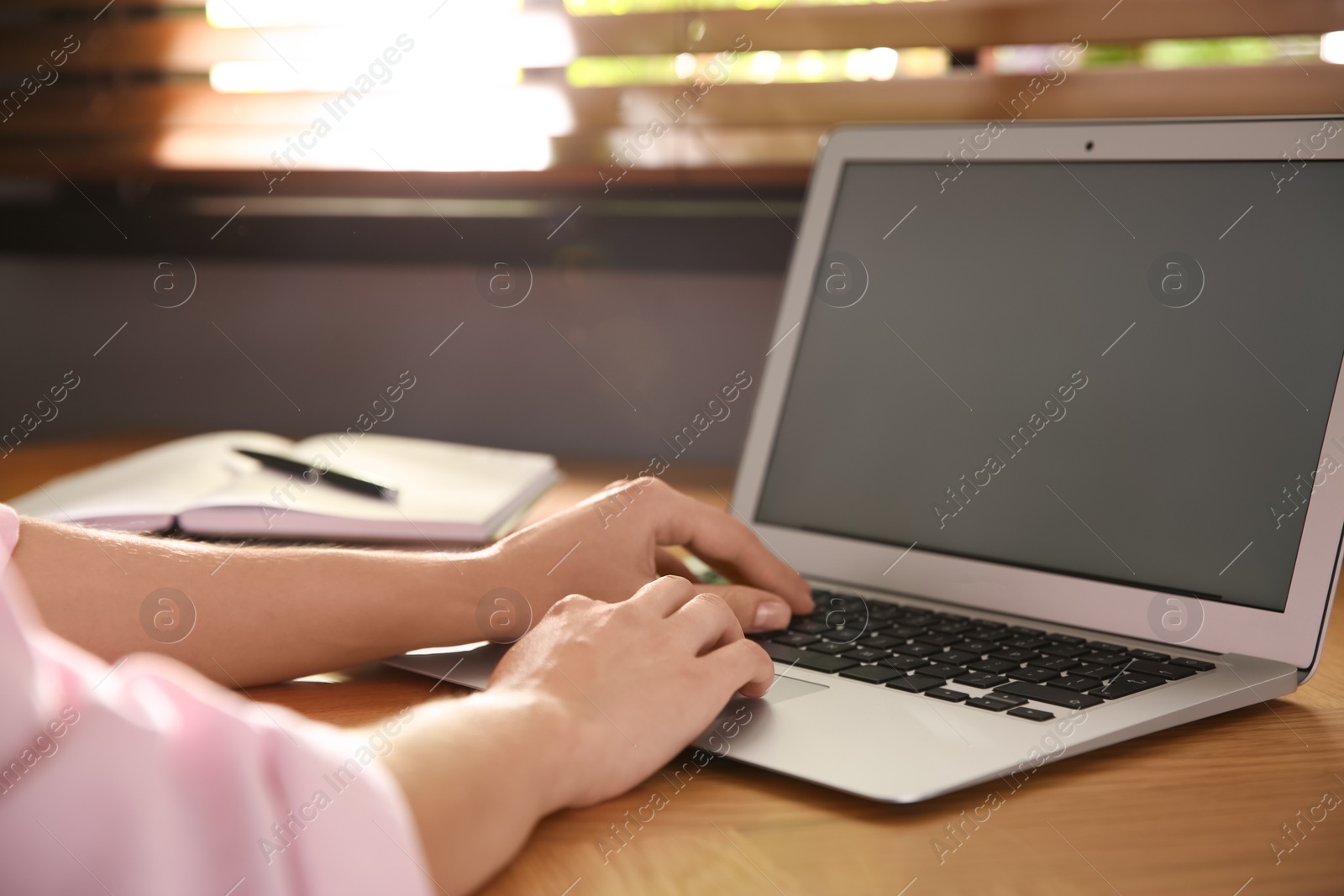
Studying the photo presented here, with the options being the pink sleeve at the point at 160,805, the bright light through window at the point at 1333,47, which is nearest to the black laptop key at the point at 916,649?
the pink sleeve at the point at 160,805

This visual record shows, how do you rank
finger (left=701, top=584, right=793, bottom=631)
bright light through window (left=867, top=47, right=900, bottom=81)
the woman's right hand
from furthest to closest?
bright light through window (left=867, top=47, right=900, bottom=81)
finger (left=701, top=584, right=793, bottom=631)
the woman's right hand

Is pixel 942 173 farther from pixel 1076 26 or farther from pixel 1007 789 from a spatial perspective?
pixel 1007 789

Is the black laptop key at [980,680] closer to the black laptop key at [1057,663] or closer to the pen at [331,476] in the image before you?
the black laptop key at [1057,663]

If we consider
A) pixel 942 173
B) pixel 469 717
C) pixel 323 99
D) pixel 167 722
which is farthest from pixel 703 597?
pixel 323 99

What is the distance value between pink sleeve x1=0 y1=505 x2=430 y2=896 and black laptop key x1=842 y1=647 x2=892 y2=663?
33cm

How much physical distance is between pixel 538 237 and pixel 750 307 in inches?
11.7

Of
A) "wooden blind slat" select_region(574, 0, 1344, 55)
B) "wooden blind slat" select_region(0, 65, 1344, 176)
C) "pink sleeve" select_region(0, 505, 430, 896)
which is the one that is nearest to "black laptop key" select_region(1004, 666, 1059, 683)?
"pink sleeve" select_region(0, 505, 430, 896)

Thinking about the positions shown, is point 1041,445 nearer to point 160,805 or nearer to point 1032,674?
point 1032,674

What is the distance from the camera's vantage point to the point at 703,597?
1.90ft

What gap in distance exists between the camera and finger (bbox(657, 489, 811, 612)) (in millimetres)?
743

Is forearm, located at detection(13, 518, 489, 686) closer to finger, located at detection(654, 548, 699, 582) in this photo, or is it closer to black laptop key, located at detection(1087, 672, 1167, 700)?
finger, located at detection(654, 548, 699, 582)

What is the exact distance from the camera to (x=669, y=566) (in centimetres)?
78

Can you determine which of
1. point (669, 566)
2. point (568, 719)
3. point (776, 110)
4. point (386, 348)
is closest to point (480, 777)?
point (568, 719)

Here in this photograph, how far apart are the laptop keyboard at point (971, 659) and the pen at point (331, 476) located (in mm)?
432
